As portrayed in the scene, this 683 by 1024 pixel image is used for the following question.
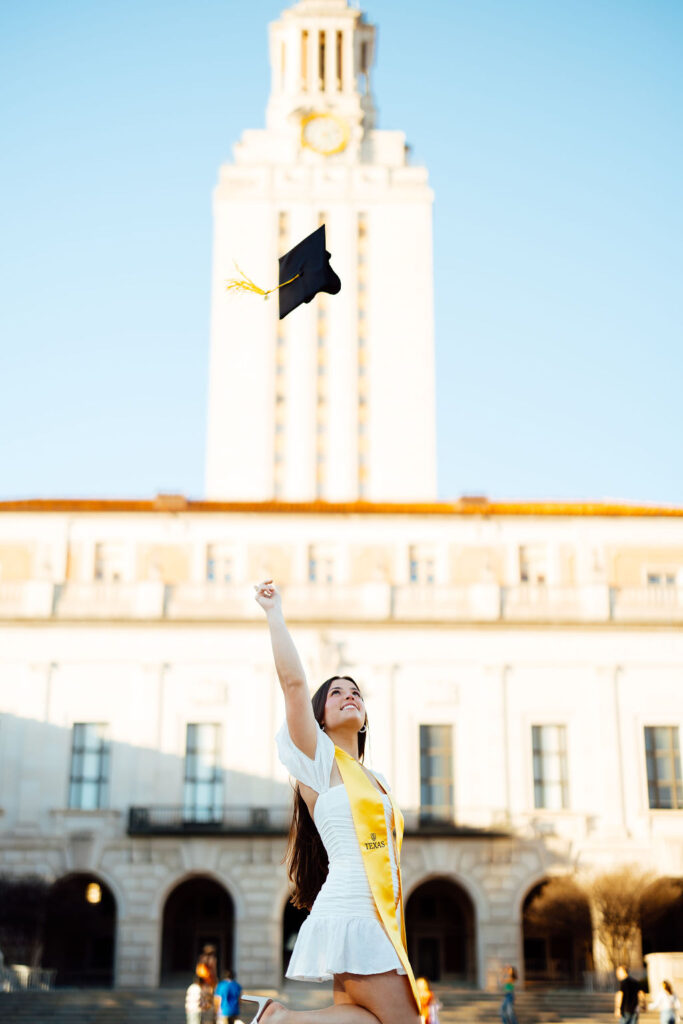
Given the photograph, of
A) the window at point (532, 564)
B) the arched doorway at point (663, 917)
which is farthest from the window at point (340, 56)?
the arched doorway at point (663, 917)

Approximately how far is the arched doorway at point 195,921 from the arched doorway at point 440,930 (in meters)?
5.44

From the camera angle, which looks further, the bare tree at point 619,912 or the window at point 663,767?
the window at point 663,767

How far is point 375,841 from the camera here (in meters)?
4.32

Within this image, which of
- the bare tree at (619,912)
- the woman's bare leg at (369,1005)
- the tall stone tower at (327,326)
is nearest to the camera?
the woman's bare leg at (369,1005)

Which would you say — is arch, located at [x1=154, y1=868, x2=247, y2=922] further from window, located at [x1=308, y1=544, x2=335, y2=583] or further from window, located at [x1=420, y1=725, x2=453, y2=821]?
window, located at [x1=308, y1=544, x2=335, y2=583]

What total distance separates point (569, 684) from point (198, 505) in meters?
12.6

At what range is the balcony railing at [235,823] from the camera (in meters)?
34.2

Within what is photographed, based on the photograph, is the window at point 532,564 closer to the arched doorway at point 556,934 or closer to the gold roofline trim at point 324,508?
the gold roofline trim at point 324,508

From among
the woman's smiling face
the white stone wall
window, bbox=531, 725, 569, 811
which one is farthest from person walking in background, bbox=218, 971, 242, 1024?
window, bbox=531, 725, 569, 811

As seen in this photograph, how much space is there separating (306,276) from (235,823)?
2971cm

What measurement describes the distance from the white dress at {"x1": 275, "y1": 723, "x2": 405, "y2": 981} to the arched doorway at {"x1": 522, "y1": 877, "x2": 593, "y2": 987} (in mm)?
30785

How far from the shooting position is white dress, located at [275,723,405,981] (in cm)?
408

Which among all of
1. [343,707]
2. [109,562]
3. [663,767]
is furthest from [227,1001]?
[109,562]

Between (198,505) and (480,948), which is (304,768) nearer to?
(480,948)
